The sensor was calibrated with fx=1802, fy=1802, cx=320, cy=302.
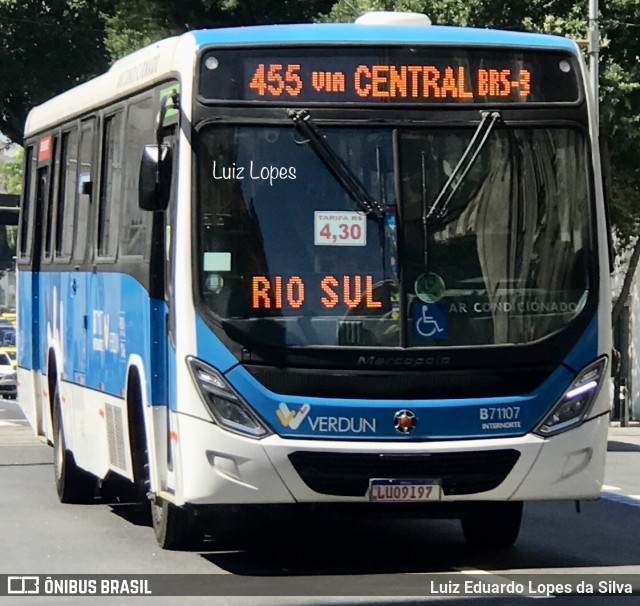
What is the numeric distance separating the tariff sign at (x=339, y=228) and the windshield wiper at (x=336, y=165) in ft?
0.26

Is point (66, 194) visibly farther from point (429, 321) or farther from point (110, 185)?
point (429, 321)

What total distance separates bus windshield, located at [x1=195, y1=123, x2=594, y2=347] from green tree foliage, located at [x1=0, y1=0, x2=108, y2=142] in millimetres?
32733

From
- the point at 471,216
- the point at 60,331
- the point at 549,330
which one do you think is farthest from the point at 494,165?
the point at 60,331

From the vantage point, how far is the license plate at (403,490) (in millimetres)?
10016

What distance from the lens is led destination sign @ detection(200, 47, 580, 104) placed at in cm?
1033

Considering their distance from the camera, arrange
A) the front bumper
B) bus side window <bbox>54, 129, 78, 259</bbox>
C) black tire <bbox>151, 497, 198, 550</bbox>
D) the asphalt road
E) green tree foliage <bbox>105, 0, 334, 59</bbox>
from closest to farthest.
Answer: the asphalt road
the front bumper
black tire <bbox>151, 497, 198, 550</bbox>
bus side window <bbox>54, 129, 78, 259</bbox>
green tree foliage <bbox>105, 0, 334, 59</bbox>

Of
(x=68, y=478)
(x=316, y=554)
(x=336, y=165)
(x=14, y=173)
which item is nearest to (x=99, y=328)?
(x=68, y=478)

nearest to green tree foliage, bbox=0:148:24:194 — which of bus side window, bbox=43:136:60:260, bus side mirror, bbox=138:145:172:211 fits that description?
bus side window, bbox=43:136:60:260

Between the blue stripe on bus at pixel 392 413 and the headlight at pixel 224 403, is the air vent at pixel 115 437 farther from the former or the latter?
the blue stripe on bus at pixel 392 413

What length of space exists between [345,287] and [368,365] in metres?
0.46

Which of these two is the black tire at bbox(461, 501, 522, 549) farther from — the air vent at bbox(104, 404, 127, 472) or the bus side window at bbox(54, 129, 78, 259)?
the bus side window at bbox(54, 129, 78, 259)

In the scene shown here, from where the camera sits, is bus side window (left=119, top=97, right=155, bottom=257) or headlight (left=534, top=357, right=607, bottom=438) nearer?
headlight (left=534, top=357, right=607, bottom=438)

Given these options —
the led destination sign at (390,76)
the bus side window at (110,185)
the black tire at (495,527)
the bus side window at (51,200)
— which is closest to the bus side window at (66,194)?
the bus side window at (51,200)

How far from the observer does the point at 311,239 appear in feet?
33.3
